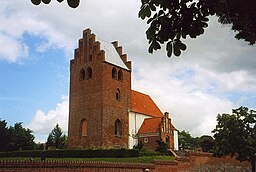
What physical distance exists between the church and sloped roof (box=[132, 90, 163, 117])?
82 centimetres

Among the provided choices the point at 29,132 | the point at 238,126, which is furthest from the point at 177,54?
the point at 29,132

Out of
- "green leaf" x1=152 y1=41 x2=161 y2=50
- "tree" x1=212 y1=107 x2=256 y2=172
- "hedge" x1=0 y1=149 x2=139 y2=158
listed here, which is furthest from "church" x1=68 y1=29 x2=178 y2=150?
"green leaf" x1=152 y1=41 x2=161 y2=50

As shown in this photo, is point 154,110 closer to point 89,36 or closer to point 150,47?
point 89,36

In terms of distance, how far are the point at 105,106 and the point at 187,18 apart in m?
33.4

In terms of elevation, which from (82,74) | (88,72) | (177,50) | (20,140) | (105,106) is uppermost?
(88,72)

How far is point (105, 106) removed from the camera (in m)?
36.7

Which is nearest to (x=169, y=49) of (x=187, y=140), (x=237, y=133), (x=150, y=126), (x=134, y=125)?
(x=237, y=133)

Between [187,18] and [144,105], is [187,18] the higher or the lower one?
the lower one

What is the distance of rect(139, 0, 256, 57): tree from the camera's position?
3105mm

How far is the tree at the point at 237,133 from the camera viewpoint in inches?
992

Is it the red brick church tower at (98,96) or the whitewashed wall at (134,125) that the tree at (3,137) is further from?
the whitewashed wall at (134,125)

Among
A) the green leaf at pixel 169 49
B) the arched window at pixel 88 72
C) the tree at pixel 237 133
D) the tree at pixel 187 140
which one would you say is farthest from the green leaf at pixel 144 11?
the tree at pixel 187 140

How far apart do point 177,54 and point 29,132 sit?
169 feet

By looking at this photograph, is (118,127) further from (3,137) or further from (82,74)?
(3,137)
